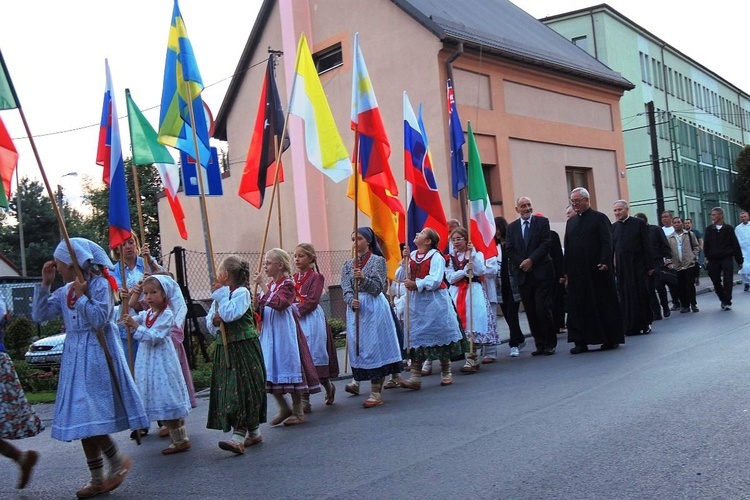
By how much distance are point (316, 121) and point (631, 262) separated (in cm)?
682

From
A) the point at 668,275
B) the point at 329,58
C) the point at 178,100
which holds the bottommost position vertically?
the point at 668,275

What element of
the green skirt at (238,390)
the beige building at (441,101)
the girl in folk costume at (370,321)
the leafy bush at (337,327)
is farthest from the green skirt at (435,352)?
the beige building at (441,101)

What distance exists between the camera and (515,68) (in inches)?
969

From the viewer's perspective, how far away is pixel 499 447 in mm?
6133

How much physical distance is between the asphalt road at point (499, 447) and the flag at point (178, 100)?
282 centimetres

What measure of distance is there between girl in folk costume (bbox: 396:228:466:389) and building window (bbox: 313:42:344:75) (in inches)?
613

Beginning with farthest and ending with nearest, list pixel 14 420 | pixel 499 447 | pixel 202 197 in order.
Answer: pixel 202 197 < pixel 499 447 < pixel 14 420

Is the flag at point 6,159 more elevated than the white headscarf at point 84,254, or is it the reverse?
the flag at point 6,159

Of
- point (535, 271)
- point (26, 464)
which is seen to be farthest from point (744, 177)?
point (26, 464)

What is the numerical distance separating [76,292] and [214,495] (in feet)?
5.35

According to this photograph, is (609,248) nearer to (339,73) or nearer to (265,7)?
(339,73)

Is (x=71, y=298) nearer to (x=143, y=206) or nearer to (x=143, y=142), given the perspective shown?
(x=143, y=142)

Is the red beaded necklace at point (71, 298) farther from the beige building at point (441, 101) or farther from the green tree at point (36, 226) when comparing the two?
the green tree at point (36, 226)

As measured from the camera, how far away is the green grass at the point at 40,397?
42.0ft
